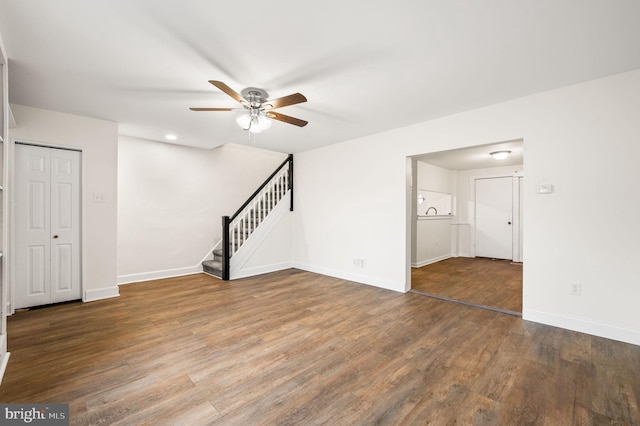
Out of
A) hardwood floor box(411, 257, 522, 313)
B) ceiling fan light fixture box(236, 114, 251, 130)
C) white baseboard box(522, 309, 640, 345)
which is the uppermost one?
ceiling fan light fixture box(236, 114, 251, 130)

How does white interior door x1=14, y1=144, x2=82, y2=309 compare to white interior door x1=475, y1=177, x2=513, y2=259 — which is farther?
white interior door x1=475, y1=177, x2=513, y2=259

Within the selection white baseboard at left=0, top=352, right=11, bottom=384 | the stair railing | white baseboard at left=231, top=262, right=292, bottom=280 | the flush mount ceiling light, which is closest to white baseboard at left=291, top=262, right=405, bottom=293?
white baseboard at left=231, top=262, right=292, bottom=280

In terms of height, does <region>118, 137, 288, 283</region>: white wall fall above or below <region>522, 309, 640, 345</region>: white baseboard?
above

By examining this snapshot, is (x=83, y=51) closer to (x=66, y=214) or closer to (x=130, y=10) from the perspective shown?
(x=130, y=10)

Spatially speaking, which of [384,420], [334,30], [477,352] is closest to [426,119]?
[334,30]

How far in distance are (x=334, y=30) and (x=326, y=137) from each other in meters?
2.87

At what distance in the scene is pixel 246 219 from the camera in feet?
20.0

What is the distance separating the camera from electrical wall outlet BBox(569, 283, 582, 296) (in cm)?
284

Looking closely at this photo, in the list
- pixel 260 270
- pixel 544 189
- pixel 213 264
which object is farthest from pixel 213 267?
pixel 544 189

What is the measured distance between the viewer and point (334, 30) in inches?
78.2

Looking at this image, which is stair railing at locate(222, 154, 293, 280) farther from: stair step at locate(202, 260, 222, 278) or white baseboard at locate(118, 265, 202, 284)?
white baseboard at locate(118, 265, 202, 284)

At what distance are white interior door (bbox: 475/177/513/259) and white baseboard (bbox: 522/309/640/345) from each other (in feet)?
15.1

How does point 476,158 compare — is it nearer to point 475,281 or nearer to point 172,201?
point 475,281

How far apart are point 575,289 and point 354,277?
297 cm
